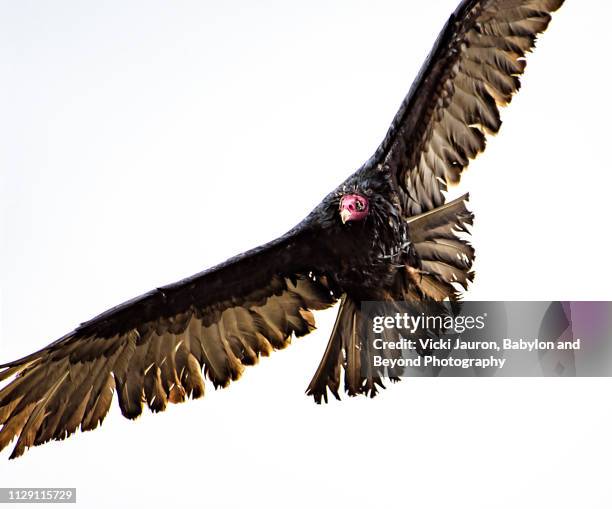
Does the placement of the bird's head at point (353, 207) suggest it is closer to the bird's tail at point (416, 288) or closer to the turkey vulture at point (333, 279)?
the turkey vulture at point (333, 279)

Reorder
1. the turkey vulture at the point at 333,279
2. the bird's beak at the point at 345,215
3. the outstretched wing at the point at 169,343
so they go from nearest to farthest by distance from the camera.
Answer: the bird's beak at the point at 345,215 < the turkey vulture at the point at 333,279 < the outstretched wing at the point at 169,343

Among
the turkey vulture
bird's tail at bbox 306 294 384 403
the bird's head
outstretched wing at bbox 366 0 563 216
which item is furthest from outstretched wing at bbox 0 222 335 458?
outstretched wing at bbox 366 0 563 216

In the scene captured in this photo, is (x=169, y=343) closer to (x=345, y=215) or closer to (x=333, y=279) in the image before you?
(x=333, y=279)

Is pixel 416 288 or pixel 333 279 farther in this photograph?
pixel 333 279

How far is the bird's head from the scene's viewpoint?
278 inches

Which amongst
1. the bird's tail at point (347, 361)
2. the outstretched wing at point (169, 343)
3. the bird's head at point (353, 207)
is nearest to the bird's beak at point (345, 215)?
the bird's head at point (353, 207)

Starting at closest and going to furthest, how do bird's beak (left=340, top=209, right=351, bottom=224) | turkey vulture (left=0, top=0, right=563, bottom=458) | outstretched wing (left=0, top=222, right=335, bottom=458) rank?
bird's beak (left=340, top=209, right=351, bottom=224), turkey vulture (left=0, top=0, right=563, bottom=458), outstretched wing (left=0, top=222, right=335, bottom=458)

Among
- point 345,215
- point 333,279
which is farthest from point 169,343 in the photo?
point 345,215

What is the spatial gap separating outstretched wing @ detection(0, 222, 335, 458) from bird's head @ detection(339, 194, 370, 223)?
410 mm

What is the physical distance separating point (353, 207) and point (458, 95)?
909 millimetres

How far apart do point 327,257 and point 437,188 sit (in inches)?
29.7

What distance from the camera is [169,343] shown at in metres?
7.90

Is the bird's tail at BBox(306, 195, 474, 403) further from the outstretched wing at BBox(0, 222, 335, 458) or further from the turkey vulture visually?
the outstretched wing at BBox(0, 222, 335, 458)

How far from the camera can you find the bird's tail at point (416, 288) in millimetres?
7297
